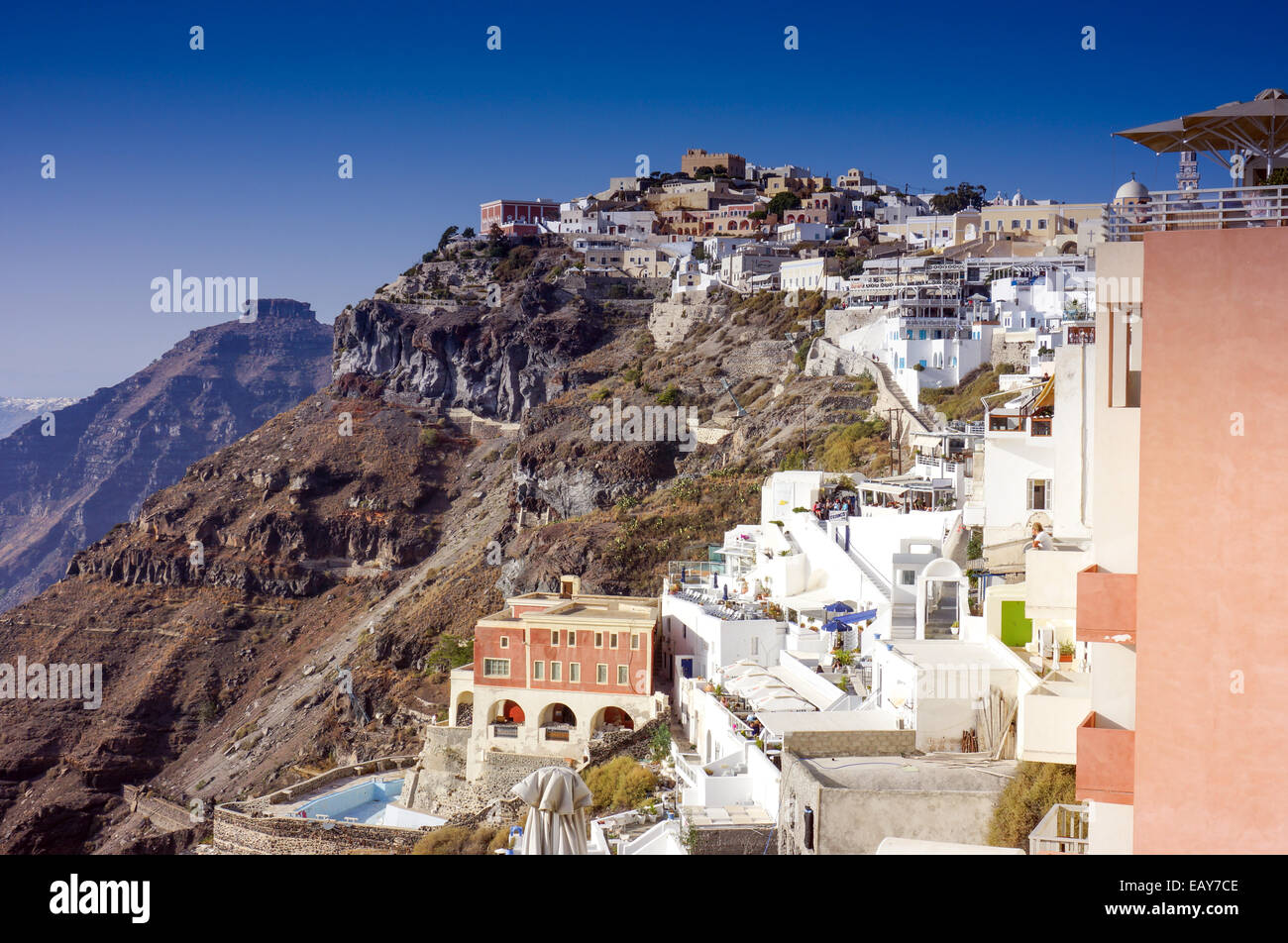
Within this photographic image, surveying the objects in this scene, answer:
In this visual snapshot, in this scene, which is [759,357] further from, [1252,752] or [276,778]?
[1252,752]

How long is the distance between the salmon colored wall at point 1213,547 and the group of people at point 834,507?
1649 centimetres

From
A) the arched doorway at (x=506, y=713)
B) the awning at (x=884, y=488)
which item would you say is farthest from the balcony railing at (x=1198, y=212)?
the arched doorway at (x=506, y=713)

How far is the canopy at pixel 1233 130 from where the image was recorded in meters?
8.22

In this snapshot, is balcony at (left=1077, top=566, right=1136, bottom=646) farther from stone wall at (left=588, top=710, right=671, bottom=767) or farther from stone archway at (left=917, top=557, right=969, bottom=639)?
stone wall at (left=588, top=710, right=671, bottom=767)

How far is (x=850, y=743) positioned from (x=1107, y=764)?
515cm

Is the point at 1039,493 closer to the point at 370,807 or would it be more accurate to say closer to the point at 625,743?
the point at 625,743

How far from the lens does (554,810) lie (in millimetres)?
7805

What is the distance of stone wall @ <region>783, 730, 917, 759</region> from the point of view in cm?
1240

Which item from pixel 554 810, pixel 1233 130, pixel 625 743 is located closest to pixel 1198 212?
pixel 1233 130

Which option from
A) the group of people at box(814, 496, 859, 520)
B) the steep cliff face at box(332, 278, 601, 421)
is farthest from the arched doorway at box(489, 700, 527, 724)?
the steep cliff face at box(332, 278, 601, 421)

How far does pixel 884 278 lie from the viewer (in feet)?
160

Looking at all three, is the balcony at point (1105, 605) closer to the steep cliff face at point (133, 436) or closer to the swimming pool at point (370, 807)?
the swimming pool at point (370, 807)

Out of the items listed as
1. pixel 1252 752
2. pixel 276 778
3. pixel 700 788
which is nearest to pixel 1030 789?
pixel 1252 752
